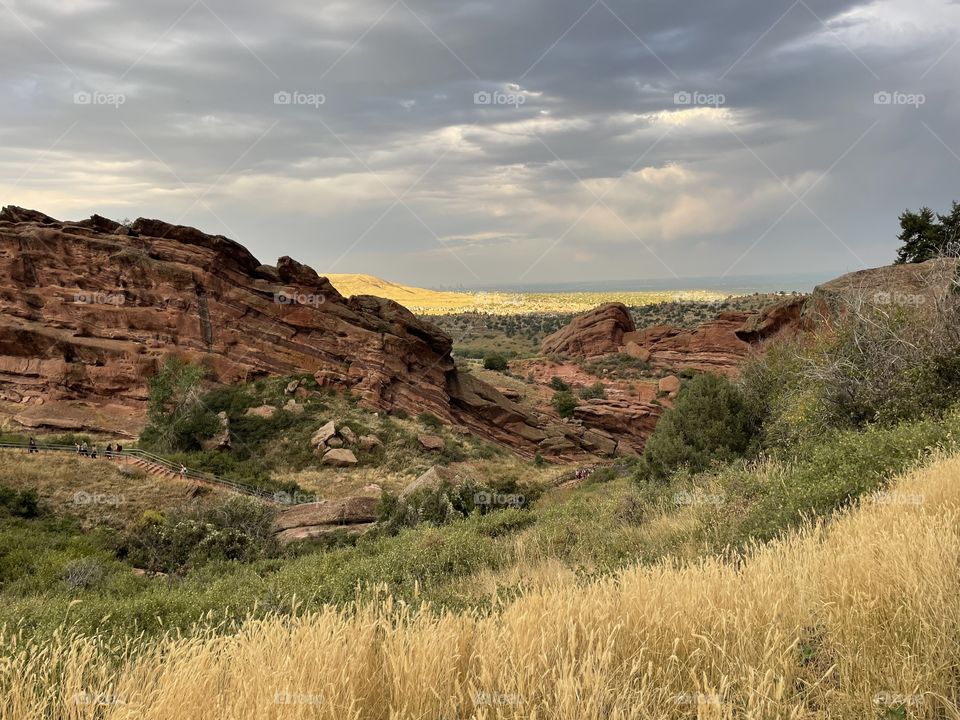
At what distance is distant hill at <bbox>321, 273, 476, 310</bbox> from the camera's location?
155500 mm

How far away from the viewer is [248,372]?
3023 centimetres

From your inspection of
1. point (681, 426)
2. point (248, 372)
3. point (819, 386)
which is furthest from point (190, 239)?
point (819, 386)

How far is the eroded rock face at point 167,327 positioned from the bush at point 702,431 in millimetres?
16716

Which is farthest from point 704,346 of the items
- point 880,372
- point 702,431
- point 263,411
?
point 880,372

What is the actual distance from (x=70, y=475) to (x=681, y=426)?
1999cm

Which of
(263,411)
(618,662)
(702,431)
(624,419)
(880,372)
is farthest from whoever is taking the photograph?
(624,419)

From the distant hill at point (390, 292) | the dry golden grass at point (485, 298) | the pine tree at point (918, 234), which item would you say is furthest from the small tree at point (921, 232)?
the distant hill at point (390, 292)

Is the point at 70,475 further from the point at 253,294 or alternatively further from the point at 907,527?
the point at 907,527

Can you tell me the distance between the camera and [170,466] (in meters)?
21.2

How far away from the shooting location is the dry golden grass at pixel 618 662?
233 cm

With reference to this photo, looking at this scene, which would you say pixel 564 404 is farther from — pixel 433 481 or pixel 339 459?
pixel 433 481

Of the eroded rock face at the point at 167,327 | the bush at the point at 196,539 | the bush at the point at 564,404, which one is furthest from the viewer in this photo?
the bush at the point at 564,404

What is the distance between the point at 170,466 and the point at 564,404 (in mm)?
23844

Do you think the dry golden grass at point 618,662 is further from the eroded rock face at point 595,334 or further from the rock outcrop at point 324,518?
the eroded rock face at point 595,334
